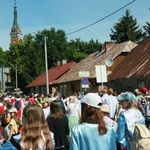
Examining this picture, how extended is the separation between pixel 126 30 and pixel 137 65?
4409 cm

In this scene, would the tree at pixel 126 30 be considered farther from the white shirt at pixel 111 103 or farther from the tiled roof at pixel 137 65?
the white shirt at pixel 111 103

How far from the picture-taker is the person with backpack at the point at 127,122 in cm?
715

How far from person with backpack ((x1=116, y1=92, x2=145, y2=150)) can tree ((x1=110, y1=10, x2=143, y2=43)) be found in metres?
67.7

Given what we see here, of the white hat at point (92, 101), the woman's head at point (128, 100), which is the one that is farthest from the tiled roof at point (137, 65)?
the white hat at point (92, 101)

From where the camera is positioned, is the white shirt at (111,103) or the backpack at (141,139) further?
the white shirt at (111,103)

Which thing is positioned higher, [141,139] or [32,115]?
[32,115]

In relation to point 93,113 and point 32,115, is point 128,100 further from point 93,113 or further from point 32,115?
point 32,115

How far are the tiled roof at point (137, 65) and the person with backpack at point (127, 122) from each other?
68.6 ft

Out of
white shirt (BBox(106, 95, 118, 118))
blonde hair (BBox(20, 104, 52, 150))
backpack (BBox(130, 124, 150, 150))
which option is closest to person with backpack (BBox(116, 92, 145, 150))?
backpack (BBox(130, 124, 150, 150))

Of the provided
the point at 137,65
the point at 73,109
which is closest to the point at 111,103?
the point at 73,109

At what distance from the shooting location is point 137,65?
106 ft

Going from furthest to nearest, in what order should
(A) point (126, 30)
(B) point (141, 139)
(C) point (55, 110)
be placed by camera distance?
(A) point (126, 30) < (C) point (55, 110) < (B) point (141, 139)

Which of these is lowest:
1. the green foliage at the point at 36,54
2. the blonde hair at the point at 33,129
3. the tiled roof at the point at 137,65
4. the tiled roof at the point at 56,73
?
the blonde hair at the point at 33,129

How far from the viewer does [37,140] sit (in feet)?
15.7
